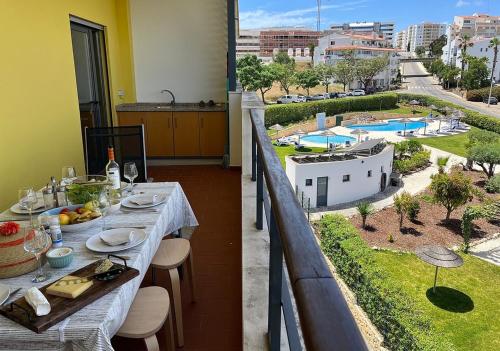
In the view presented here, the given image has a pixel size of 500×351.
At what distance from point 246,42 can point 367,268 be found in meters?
45.3

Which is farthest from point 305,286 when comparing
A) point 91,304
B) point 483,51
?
point 483,51

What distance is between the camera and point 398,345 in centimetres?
941

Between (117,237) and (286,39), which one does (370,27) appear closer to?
(286,39)

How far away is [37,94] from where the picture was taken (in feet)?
11.3

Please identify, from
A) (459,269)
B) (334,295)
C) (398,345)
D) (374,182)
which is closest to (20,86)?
(334,295)

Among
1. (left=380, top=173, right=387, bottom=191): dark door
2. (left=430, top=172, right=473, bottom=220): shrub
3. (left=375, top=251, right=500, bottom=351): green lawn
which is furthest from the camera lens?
(left=380, top=173, right=387, bottom=191): dark door

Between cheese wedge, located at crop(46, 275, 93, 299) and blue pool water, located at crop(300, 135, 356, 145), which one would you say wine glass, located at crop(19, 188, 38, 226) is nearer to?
cheese wedge, located at crop(46, 275, 93, 299)

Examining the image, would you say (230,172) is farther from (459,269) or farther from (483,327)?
(459,269)

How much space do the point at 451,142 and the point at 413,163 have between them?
7.64m

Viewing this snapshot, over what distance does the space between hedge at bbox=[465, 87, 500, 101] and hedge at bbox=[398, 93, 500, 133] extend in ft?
13.6

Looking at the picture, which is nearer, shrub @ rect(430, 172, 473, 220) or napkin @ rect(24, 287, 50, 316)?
napkin @ rect(24, 287, 50, 316)

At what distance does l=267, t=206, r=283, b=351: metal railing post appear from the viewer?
3.84 feet

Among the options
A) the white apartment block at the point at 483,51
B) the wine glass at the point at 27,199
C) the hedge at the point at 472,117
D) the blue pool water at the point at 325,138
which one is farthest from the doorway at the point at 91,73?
the white apartment block at the point at 483,51

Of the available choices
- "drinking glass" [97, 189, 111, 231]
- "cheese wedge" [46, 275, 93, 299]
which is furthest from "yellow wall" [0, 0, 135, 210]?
"cheese wedge" [46, 275, 93, 299]
